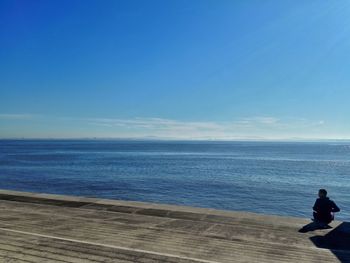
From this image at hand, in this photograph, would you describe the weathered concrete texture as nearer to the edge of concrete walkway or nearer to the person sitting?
the edge of concrete walkway

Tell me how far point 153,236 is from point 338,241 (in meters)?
4.04

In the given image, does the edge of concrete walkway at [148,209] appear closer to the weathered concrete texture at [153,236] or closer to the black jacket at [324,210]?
the weathered concrete texture at [153,236]

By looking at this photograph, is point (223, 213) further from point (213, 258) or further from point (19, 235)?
point (19, 235)

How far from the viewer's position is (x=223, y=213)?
1158cm

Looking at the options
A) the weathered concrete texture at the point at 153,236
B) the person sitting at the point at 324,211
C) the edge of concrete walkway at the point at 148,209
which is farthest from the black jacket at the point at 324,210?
the edge of concrete walkway at the point at 148,209

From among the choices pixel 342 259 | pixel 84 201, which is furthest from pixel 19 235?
pixel 342 259

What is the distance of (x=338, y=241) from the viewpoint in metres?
8.69

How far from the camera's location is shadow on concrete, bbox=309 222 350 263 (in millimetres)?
7551

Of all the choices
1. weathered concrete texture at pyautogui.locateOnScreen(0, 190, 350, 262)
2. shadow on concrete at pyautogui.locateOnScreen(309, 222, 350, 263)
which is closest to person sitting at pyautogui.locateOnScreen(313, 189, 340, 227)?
weathered concrete texture at pyautogui.locateOnScreen(0, 190, 350, 262)

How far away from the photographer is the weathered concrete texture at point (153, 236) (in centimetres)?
704

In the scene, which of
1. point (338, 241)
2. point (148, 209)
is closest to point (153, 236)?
point (148, 209)

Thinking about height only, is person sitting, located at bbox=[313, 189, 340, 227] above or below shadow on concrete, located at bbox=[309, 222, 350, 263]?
above

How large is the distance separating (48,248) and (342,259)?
5328 mm

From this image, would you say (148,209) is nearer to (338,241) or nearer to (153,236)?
(153,236)
